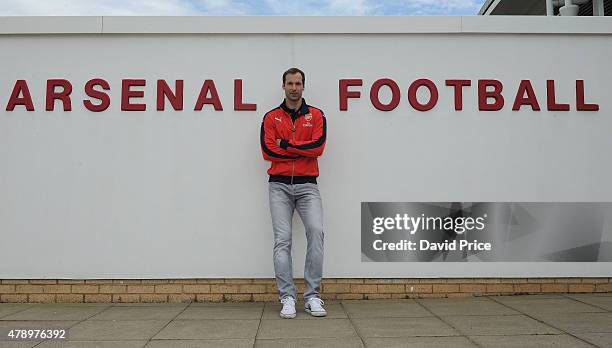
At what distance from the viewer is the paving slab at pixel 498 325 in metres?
3.23

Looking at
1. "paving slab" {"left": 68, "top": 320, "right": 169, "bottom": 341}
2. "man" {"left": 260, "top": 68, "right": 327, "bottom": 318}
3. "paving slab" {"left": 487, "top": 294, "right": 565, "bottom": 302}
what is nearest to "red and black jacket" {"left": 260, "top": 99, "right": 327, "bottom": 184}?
"man" {"left": 260, "top": 68, "right": 327, "bottom": 318}

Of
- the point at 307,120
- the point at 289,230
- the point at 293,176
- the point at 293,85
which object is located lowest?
the point at 289,230

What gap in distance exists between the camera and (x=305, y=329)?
3.36 meters

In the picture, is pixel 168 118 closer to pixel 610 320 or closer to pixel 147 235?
pixel 147 235

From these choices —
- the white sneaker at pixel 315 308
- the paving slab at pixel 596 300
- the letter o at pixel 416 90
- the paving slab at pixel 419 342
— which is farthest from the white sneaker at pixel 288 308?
the paving slab at pixel 596 300

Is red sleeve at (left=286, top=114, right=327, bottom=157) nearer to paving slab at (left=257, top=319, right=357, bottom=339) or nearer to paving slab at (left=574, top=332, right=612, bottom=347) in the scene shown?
paving slab at (left=257, top=319, right=357, bottom=339)

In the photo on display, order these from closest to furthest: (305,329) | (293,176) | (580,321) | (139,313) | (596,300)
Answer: (305,329) → (580,321) → (139,313) → (293,176) → (596,300)

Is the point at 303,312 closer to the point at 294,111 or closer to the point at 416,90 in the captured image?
the point at 294,111

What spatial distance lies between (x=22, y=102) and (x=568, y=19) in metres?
5.13

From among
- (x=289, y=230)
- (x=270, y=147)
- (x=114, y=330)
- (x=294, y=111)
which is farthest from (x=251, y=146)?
(x=114, y=330)

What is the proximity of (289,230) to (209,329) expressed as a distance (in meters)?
1.02

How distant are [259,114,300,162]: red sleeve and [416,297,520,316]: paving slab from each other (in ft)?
5.62

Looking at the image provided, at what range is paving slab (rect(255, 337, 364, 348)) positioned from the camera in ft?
9.71

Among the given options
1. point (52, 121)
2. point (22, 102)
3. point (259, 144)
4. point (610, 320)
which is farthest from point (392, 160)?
point (22, 102)
